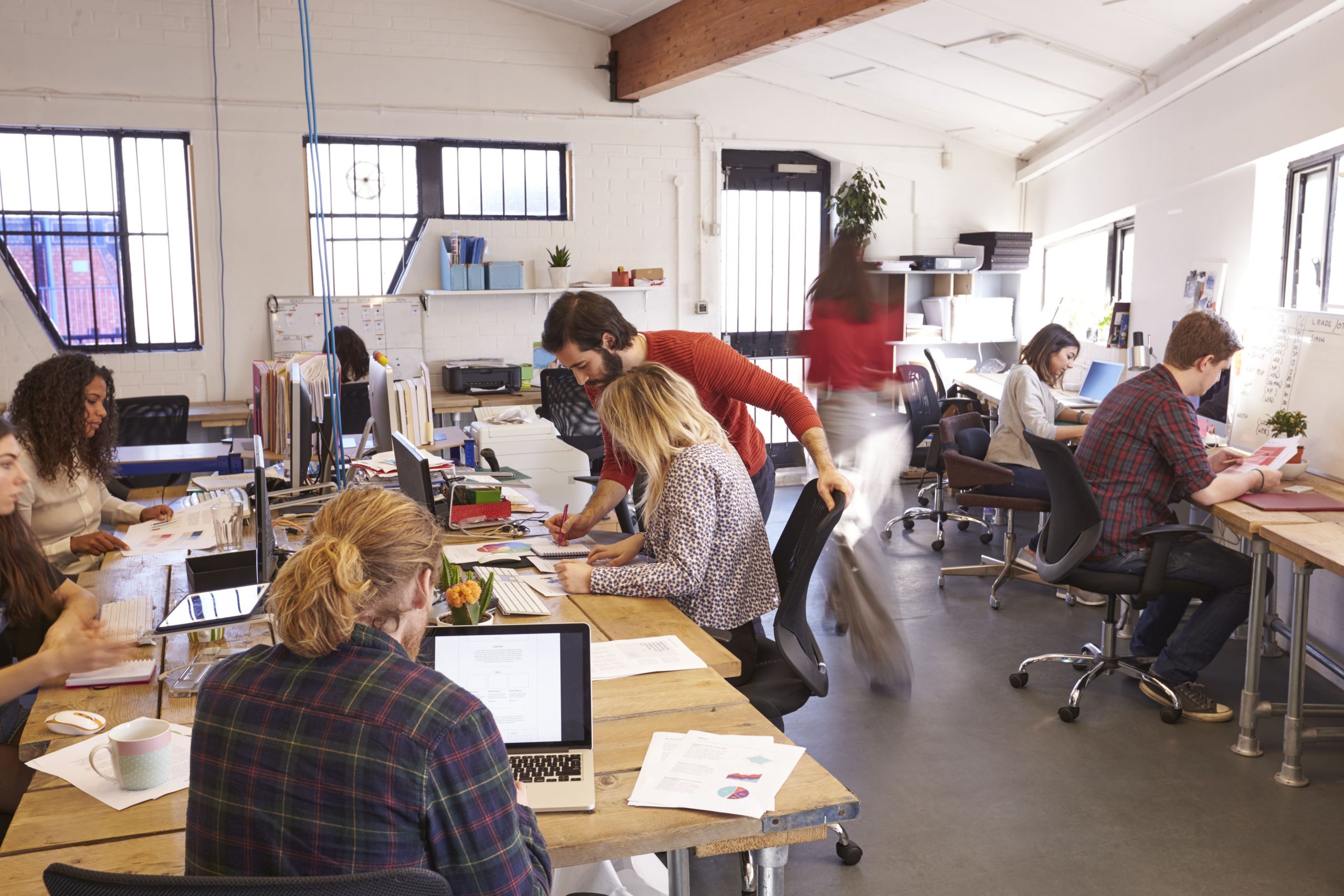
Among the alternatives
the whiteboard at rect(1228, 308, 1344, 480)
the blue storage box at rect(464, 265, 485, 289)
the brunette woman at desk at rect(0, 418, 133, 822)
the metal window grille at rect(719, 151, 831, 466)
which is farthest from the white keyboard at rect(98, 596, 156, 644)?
the metal window grille at rect(719, 151, 831, 466)

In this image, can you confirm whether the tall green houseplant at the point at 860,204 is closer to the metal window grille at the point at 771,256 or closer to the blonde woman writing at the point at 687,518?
the metal window grille at the point at 771,256

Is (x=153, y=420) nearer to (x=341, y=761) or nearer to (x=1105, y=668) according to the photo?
(x=1105, y=668)

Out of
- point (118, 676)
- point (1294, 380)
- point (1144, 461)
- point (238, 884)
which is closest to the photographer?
point (238, 884)

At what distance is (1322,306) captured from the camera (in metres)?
5.05

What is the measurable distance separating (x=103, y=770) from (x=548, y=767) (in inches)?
28.7

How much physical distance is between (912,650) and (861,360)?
1.24m

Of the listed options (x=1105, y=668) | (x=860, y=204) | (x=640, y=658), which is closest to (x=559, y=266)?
(x=860, y=204)

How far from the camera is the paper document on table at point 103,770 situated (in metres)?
1.66

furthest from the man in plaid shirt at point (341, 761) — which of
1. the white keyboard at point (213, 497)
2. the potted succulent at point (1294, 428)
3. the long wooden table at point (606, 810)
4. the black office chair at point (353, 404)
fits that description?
the black office chair at point (353, 404)

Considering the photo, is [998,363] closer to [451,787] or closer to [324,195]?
[324,195]

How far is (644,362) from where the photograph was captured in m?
3.27

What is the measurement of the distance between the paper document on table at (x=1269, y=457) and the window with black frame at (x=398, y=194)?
4950 millimetres

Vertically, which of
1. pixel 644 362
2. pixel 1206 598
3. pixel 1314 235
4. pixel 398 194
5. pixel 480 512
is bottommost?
pixel 1206 598

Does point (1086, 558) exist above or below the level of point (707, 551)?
below
